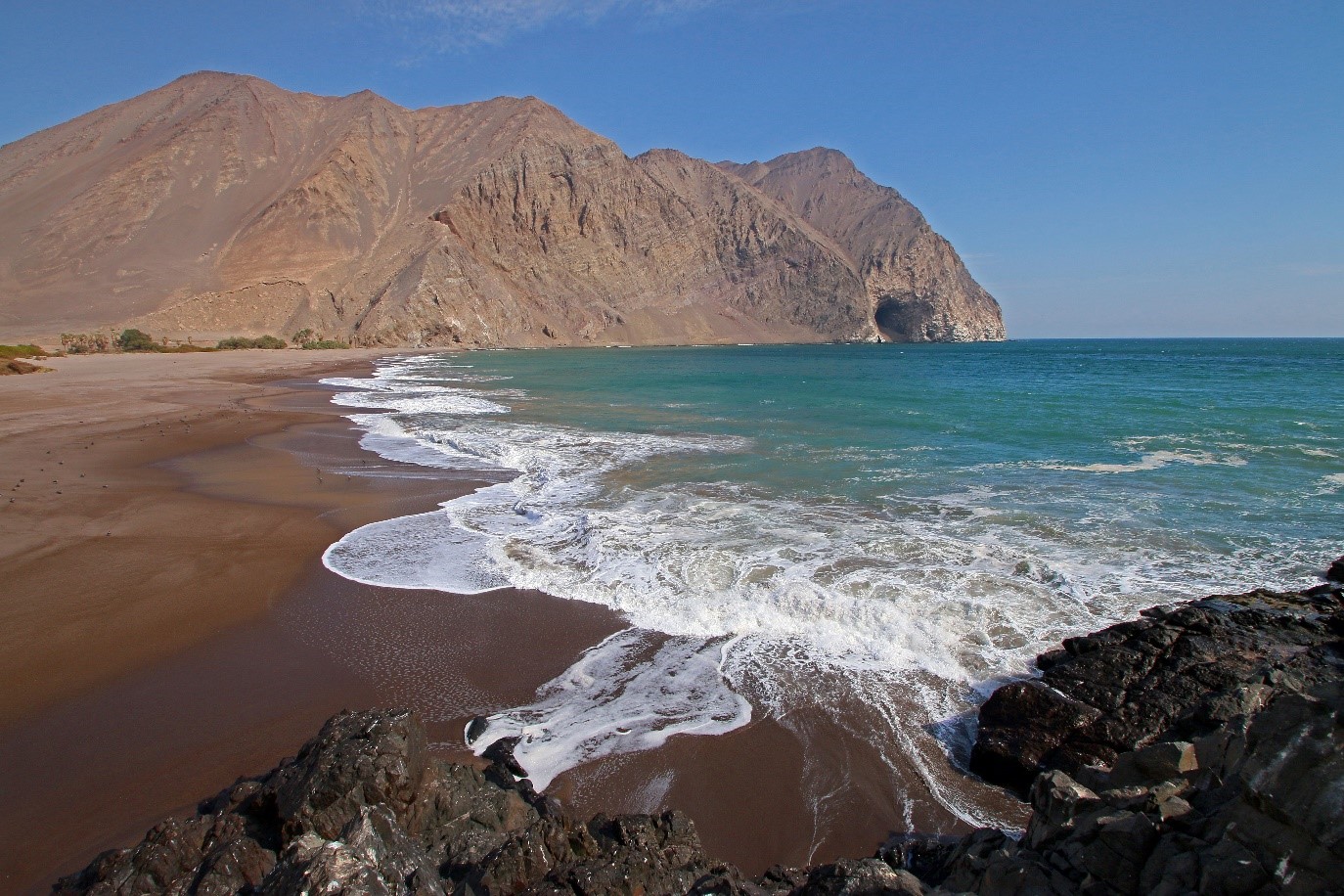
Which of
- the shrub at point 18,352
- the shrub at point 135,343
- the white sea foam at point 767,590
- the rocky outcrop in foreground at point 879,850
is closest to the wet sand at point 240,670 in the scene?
the white sea foam at point 767,590

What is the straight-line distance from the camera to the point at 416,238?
9619 cm

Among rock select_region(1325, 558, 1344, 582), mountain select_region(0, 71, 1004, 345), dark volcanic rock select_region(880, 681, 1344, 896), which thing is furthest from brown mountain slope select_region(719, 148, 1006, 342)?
dark volcanic rock select_region(880, 681, 1344, 896)

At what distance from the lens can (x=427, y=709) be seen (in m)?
5.63

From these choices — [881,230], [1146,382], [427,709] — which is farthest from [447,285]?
[881,230]

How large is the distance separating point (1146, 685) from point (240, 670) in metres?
7.76

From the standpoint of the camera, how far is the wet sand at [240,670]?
4488 millimetres

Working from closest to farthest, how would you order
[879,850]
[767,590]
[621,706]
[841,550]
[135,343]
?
[879,850], [621,706], [767,590], [841,550], [135,343]

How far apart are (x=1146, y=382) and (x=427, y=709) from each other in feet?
156

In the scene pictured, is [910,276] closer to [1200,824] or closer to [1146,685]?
[1146,685]

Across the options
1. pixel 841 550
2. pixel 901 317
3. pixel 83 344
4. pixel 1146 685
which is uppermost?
pixel 901 317

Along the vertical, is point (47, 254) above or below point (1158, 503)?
above

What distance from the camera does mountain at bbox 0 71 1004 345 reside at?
81312mm

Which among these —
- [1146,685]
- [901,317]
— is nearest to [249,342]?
[1146,685]

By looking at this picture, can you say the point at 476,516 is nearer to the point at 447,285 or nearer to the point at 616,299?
the point at 447,285
